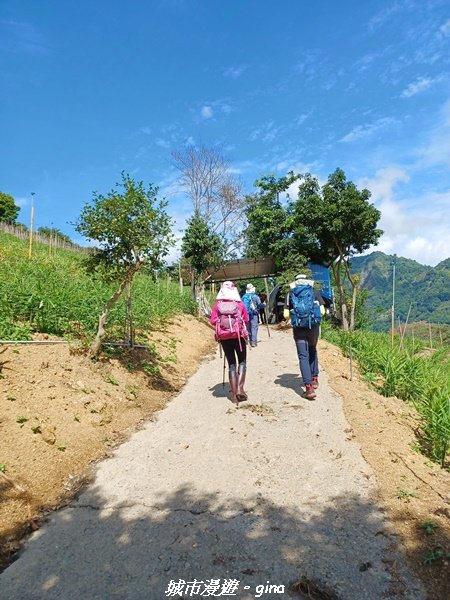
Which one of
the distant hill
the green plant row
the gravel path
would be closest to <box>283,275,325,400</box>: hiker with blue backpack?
the gravel path

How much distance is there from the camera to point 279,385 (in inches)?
268

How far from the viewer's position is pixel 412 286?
117688 mm

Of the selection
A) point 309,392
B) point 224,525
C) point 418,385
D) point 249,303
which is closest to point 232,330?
point 309,392

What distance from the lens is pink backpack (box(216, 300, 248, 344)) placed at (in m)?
5.68

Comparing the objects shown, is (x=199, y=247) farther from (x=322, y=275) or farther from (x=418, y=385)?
(x=418, y=385)

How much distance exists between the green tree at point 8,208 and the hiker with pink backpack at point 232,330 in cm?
4528

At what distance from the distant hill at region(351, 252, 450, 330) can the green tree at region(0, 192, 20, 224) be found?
59635 millimetres

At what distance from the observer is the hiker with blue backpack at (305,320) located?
19.0 ft

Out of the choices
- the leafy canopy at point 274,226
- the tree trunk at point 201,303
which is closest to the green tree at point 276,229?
the leafy canopy at point 274,226

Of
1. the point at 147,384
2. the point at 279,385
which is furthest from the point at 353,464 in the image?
the point at 147,384

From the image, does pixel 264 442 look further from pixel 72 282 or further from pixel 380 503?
pixel 72 282

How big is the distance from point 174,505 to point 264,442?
1.45 m

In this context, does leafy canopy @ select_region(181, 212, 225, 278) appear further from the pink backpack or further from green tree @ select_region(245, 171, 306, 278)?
the pink backpack

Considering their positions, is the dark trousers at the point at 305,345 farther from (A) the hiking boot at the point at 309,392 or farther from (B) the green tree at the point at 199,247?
(B) the green tree at the point at 199,247
